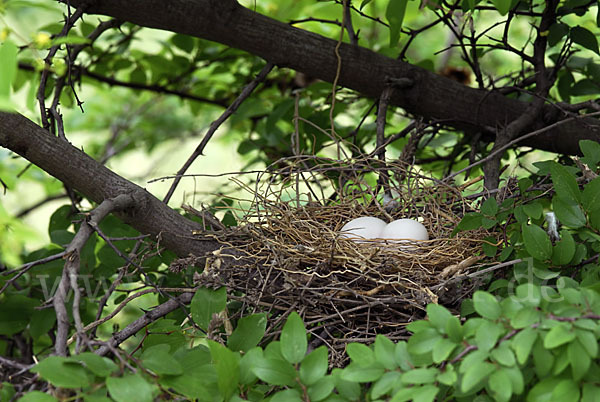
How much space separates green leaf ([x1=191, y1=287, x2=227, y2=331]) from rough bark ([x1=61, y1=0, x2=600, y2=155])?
26.0 inches

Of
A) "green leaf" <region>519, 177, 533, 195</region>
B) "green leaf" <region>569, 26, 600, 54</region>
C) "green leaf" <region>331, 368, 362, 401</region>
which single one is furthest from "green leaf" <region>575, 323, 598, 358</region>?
"green leaf" <region>569, 26, 600, 54</region>

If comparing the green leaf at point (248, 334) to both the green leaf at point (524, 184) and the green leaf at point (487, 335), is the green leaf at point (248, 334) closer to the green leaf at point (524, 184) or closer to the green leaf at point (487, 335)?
the green leaf at point (487, 335)

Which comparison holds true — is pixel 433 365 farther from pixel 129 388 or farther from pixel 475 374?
pixel 129 388

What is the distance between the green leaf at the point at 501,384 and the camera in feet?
2.07

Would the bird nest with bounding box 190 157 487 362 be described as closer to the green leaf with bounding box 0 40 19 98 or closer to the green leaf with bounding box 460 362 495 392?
the green leaf with bounding box 460 362 495 392

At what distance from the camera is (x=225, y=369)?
0.75 m

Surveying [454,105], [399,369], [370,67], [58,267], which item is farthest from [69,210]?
[399,369]

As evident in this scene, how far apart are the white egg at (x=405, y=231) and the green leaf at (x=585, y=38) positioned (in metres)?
0.56

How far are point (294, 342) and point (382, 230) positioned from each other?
24.8 inches

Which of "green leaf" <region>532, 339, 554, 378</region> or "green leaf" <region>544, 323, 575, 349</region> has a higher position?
"green leaf" <region>544, 323, 575, 349</region>

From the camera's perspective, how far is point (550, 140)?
1.61 metres

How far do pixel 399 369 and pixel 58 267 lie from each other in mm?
1014

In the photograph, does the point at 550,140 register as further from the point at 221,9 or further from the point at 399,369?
the point at 399,369

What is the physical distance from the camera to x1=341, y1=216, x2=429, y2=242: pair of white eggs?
1.30 meters
